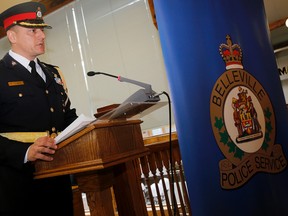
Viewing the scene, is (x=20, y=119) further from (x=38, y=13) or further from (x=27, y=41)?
(x=38, y=13)

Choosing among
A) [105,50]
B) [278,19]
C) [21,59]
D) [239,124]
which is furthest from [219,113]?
[278,19]

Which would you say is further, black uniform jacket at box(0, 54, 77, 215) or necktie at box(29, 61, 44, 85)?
necktie at box(29, 61, 44, 85)

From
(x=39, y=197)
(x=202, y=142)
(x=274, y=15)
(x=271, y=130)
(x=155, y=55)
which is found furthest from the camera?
(x=274, y=15)

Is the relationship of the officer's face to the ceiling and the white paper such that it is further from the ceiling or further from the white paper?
the ceiling

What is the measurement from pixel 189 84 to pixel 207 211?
407 mm

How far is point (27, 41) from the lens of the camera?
52.9 inches

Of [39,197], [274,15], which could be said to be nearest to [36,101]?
[39,197]

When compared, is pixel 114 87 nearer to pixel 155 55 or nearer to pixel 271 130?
pixel 155 55

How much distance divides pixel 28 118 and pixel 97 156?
17.4 inches

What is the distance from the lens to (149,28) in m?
3.44

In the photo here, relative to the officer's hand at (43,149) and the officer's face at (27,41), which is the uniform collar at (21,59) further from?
the officer's hand at (43,149)

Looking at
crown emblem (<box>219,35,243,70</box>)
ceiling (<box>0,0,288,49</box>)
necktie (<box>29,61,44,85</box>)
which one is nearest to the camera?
crown emblem (<box>219,35,243,70</box>)

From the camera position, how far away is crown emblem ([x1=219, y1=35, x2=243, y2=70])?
1.06 m

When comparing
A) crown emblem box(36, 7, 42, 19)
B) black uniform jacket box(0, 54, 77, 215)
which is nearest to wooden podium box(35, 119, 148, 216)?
black uniform jacket box(0, 54, 77, 215)
